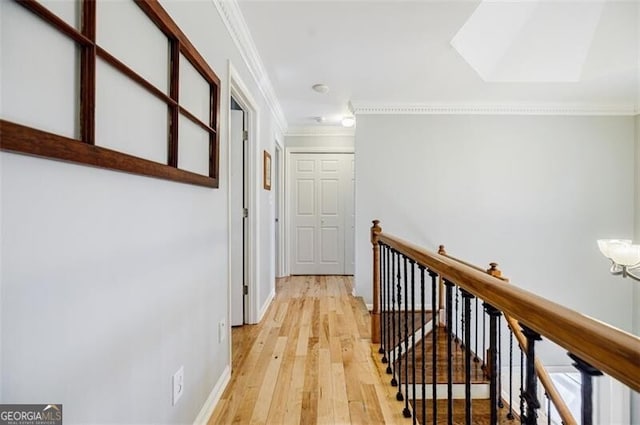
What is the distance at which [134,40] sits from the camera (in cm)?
100

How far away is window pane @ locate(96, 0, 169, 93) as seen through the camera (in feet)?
2.82

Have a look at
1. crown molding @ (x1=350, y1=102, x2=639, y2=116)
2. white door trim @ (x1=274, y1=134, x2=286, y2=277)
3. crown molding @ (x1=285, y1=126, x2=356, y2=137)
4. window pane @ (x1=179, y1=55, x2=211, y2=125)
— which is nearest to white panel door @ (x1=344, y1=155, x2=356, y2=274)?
Answer: crown molding @ (x1=285, y1=126, x2=356, y2=137)

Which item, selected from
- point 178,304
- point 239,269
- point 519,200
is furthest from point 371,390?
point 519,200

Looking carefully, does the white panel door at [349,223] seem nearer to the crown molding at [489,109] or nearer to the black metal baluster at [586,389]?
the crown molding at [489,109]

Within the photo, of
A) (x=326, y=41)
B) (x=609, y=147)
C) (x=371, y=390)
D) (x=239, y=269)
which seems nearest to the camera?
(x=371, y=390)

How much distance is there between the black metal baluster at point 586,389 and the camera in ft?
1.73

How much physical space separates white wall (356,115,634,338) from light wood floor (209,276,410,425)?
1008 millimetres

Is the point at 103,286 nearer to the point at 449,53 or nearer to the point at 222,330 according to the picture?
the point at 222,330

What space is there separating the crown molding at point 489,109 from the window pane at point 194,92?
233 centimetres

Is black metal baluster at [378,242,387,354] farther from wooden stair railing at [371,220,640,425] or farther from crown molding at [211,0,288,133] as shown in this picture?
crown molding at [211,0,288,133]

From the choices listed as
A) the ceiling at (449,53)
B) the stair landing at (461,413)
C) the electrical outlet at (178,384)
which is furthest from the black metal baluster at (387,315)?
the ceiling at (449,53)

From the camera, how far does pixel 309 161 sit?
4965mm

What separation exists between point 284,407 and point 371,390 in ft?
1.69

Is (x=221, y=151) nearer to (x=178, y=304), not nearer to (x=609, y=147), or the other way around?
(x=178, y=304)
